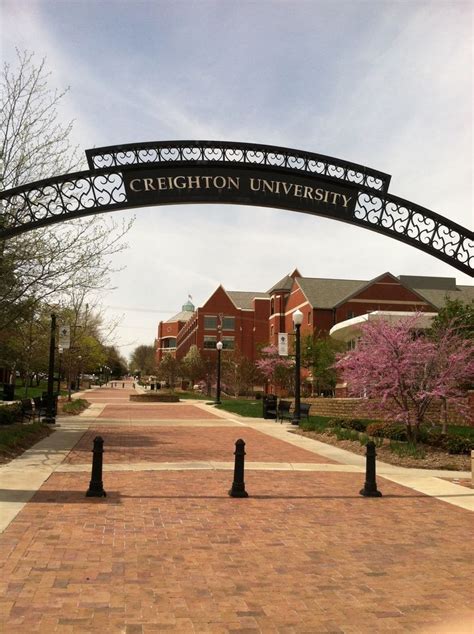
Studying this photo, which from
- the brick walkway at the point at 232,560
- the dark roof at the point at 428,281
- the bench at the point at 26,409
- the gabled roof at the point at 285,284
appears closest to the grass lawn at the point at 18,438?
the bench at the point at 26,409

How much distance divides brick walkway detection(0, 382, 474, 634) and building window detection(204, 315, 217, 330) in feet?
270

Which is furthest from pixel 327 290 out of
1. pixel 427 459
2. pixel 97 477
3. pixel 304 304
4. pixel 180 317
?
pixel 180 317

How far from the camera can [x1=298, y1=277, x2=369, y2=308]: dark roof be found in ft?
199

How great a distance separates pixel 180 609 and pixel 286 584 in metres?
1.08

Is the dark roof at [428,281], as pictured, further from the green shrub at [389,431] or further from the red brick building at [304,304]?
the green shrub at [389,431]

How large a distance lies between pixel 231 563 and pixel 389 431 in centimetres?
1191

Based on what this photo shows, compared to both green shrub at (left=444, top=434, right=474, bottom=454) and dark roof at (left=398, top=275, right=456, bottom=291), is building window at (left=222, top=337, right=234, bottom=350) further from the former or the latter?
green shrub at (left=444, top=434, right=474, bottom=454)

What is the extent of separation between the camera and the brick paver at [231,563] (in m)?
4.51

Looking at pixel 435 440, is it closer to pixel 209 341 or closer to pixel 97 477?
pixel 97 477

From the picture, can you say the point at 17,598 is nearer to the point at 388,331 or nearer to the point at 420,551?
the point at 420,551

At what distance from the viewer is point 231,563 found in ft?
19.1

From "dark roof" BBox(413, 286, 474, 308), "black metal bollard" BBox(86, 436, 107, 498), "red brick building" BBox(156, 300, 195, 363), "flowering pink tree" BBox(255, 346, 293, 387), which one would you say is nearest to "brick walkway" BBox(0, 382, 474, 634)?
"black metal bollard" BBox(86, 436, 107, 498)

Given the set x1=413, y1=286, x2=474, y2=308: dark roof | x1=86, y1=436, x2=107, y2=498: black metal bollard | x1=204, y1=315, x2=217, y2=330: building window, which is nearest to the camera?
x1=86, y1=436, x2=107, y2=498: black metal bollard

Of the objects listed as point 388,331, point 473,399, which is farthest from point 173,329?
point 388,331
